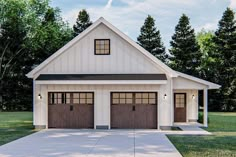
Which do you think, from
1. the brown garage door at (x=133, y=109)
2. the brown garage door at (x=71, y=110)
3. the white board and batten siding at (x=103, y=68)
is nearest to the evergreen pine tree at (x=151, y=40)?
the white board and batten siding at (x=103, y=68)

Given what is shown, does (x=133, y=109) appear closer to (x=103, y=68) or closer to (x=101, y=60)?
(x=103, y=68)

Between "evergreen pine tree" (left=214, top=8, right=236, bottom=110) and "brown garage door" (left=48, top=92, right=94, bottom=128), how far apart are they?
74.5 ft

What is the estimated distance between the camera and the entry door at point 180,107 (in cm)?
2059

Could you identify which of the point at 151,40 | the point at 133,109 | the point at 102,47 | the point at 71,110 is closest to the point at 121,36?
the point at 102,47

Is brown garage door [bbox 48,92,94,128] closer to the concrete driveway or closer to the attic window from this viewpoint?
the attic window

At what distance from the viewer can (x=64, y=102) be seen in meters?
17.0

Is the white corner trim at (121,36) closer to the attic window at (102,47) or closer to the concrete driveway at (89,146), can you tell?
the attic window at (102,47)

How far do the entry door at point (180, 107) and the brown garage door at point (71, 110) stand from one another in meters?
6.51

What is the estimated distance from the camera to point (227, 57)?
118 feet

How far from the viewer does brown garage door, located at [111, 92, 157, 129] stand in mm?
16578

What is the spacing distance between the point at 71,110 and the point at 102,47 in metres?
3.77

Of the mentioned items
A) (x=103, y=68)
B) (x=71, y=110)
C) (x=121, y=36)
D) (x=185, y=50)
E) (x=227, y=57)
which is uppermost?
(x=185, y=50)

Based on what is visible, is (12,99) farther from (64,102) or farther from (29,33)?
(64,102)

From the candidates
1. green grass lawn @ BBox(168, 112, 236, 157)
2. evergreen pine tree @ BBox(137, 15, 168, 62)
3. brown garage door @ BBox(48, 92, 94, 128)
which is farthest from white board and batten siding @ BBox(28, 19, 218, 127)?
evergreen pine tree @ BBox(137, 15, 168, 62)
